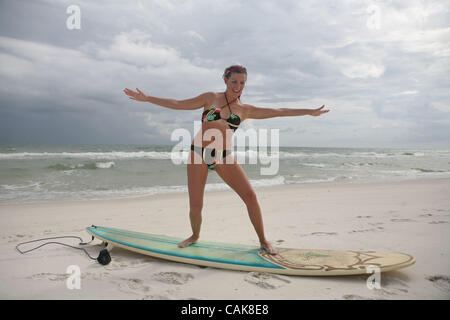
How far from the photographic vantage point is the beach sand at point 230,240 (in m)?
2.73

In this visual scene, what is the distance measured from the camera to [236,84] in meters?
3.47

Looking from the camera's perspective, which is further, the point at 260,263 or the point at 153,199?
the point at 153,199

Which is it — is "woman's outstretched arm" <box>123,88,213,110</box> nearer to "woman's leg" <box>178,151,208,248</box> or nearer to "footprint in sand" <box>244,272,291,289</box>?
"woman's leg" <box>178,151,208,248</box>

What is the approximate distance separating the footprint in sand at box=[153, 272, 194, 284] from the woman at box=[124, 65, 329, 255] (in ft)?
3.40

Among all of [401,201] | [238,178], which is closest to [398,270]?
[238,178]

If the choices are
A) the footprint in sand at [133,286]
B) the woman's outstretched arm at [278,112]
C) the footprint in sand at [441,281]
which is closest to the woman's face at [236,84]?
the woman's outstretched arm at [278,112]

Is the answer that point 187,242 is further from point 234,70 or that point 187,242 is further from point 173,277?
point 234,70

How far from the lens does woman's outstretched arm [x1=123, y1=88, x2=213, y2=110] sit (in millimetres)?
3340

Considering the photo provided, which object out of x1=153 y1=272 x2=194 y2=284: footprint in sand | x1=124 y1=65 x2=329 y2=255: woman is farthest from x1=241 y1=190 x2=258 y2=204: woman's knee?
x1=153 y1=272 x2=194 y2=284: footprint in sand

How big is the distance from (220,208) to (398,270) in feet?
14.5

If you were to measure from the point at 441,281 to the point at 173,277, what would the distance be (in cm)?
267

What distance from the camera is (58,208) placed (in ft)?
22.5

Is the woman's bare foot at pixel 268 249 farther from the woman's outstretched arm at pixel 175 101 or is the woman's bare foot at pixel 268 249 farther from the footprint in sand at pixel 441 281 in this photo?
the woman's outstretched arm at pixel 175 101

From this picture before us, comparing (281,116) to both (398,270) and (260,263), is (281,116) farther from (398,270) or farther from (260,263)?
(398,270)
